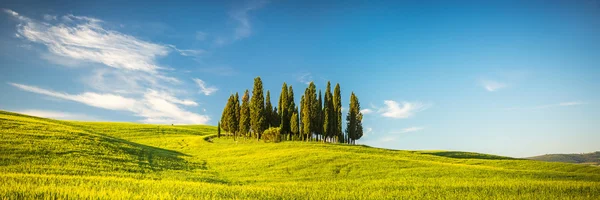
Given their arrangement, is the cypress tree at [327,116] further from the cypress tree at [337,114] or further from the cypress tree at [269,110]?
the cypress tree at [269,110]

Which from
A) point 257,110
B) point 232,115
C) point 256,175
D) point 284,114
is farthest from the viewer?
point 284,114

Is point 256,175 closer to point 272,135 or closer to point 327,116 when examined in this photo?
point 272,135

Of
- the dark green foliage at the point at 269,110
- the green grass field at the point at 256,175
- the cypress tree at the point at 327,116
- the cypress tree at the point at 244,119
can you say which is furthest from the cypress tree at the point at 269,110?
the green grass field at the point at 256,175

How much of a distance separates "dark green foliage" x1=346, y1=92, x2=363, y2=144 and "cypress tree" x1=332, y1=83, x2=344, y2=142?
2.69 meters

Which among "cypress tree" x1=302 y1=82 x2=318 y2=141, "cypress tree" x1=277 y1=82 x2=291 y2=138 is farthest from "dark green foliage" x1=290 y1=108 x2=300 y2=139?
"cypress tree" x1=277 y1=82 x2=291 y2=138

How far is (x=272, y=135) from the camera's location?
7244cm

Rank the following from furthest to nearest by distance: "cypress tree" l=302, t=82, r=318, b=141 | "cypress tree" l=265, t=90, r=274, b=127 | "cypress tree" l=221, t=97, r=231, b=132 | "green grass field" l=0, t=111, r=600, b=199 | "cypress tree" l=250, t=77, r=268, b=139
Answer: "cypress tree" l=221, t=97, r=231, b=132 < "cypress tree" l=265, t=90, r=274, b=127 < "cypress tree" l=302, t=82, r=318, b=141 < "cypress tree" l=250, t=77, r=268, b=139 < "green grass field" l=0, t=111, r=600, b=199

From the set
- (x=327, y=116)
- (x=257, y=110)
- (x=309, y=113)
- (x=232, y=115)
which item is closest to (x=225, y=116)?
(x=232, y=115)

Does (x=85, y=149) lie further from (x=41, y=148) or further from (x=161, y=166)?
(x=161, y=166)

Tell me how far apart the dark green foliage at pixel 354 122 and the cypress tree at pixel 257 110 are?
22121mm

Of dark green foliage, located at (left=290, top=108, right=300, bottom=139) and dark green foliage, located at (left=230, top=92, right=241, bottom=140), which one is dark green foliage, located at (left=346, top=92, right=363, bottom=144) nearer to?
dark green foliage, located at (left=290, top=108, right=300, bottom=139)

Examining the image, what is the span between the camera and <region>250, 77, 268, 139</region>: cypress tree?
7769 cm

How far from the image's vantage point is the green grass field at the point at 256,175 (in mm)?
20797

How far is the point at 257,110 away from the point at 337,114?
20.5 metres
